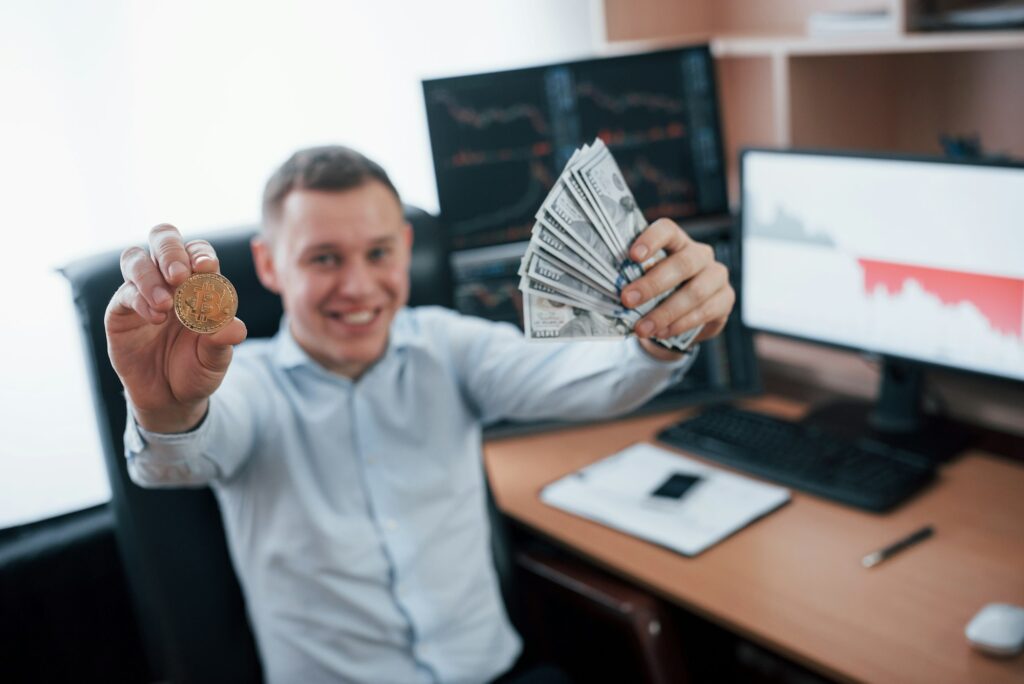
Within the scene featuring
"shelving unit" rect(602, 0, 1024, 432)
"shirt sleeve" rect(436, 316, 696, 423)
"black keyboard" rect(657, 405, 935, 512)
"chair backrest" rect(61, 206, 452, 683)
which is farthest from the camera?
"shelving unit" rect(602, 0, 1024, 432)

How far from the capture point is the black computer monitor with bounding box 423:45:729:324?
195cm

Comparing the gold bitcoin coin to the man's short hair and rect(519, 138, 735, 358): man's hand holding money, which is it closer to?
rect(519, 138, 735, 358): man's hand holding money

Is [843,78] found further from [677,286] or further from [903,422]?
[677,286]

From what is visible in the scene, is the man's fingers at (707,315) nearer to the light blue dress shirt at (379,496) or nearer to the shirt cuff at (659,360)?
the shirt cuff at (659,360)

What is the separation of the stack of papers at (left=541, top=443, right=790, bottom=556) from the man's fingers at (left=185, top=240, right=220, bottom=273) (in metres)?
0.93

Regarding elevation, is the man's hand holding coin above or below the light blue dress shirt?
above

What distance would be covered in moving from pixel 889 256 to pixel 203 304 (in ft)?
4.06

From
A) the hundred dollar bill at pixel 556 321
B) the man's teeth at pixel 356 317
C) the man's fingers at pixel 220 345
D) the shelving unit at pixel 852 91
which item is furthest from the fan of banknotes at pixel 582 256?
the shelving unit at pixel 852 91

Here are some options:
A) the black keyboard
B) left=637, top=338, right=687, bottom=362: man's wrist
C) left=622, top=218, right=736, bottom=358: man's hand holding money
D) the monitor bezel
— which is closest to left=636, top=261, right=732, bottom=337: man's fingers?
left=622, top=218, right=736, bottom=358: man's hand holding money

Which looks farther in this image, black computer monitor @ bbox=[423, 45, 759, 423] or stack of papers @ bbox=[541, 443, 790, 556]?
black computer monitor @ bbox=[423, 45, 759, 423]

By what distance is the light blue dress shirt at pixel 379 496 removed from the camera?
1.46m

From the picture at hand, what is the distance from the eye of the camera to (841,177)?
1748mm

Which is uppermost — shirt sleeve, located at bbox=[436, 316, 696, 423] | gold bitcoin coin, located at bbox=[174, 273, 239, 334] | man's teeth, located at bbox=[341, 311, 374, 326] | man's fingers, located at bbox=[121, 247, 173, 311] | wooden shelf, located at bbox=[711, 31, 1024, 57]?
wooden shelf, located at bbox=[711, 31, 1024, 57]

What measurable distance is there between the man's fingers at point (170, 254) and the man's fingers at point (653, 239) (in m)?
0.36
